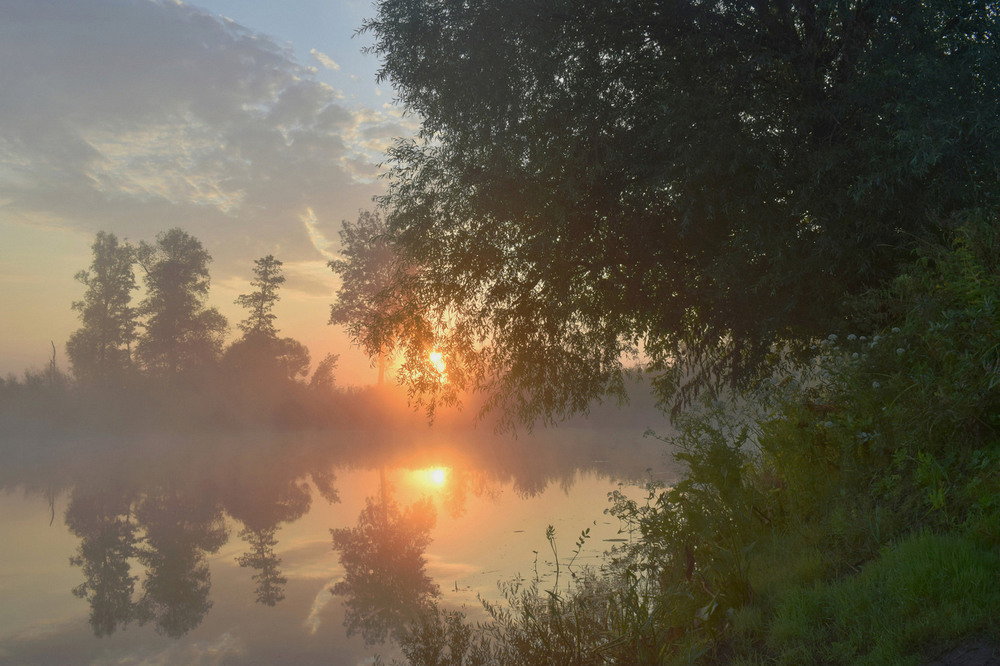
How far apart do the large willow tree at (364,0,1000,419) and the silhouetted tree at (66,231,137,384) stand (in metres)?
46.0

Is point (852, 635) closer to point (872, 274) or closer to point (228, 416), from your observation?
point (872, 274)

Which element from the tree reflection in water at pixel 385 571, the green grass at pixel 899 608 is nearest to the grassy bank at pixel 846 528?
the green grass at pixel 899 608

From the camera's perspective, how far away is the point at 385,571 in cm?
1082

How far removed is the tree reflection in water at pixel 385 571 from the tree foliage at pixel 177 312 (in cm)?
3881

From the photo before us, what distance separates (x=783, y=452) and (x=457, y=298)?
6.47m

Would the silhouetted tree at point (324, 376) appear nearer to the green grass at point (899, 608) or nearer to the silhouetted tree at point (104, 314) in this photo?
the silhouetted tree at point (104, 314)

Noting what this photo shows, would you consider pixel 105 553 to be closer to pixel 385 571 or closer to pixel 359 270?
pixel 385 571

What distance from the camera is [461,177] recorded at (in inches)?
464

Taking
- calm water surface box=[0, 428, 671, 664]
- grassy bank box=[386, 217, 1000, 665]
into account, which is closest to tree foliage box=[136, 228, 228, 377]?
calm water surface box=[0, 428, 671, 664]

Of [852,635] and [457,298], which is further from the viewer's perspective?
[457,298]

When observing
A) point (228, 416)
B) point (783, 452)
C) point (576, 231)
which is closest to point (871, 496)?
point (783, 452)

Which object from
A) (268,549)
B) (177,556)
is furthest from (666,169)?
(177,556)

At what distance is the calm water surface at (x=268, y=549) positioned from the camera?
27.1 feet

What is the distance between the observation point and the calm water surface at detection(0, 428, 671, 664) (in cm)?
825
